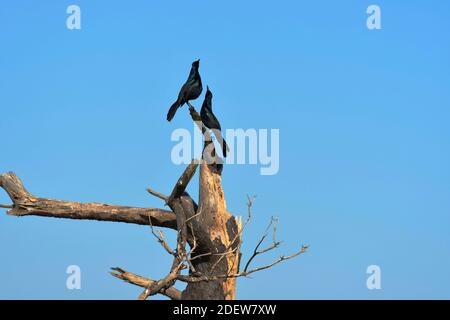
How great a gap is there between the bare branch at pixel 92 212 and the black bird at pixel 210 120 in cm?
149

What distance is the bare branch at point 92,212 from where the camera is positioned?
12023 mm

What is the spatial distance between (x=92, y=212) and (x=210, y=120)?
8.50ft

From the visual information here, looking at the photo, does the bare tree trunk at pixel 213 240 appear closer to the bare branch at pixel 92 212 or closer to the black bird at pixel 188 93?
the bare branch at pixel 92 212

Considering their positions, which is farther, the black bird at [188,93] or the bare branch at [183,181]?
the black bird at [188,93]

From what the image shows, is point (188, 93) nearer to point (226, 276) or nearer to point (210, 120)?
point (210, 120)

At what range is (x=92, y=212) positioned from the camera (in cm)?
1209

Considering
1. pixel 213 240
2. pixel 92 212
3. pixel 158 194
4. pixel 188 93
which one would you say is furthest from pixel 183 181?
pixel 92 212

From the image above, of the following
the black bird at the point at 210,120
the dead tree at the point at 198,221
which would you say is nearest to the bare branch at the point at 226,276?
the dead tree at the point at 198,221

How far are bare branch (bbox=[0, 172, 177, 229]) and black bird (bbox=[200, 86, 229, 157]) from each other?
1.49 metres

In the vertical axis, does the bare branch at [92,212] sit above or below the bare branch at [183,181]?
below
